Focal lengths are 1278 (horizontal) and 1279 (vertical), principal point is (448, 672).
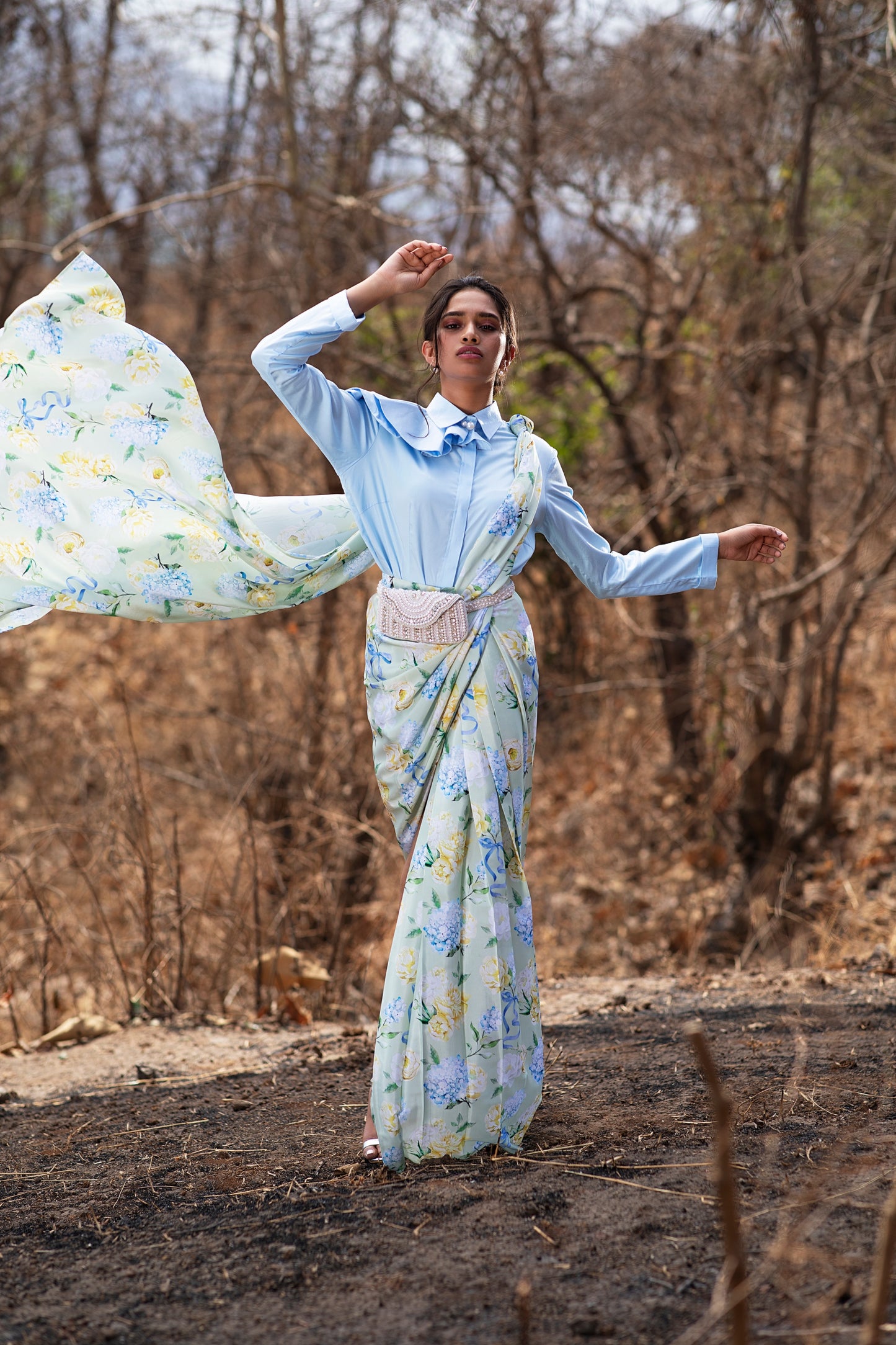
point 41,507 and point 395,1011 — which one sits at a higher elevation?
point 41,507

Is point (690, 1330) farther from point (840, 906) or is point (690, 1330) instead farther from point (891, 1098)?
point (840, 906)

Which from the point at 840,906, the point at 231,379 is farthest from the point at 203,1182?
the point at 231,379

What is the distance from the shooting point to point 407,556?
10.1ft

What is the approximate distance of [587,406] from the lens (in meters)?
8.56

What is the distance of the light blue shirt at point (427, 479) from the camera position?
9.90 feet

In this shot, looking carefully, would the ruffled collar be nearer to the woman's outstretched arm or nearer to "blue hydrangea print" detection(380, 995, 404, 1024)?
the woman's outstretched arm

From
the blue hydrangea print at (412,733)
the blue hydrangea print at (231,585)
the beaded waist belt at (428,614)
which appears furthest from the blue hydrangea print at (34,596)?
the blue hydrangea print at (412,733)

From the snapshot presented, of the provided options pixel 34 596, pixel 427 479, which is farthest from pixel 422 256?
pixel 34 596

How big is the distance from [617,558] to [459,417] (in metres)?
0.53

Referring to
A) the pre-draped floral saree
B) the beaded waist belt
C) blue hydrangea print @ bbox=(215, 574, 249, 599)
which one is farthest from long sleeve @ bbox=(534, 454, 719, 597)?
blue hydrangea print @ bbox=(215, 574, 249, 599)

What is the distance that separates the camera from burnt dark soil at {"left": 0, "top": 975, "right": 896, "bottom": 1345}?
2.19 metres

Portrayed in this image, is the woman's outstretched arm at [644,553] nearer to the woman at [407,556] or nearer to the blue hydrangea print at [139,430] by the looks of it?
the woman at [407,556]

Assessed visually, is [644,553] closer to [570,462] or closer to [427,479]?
[427,479]

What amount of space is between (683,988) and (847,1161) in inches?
83.0
